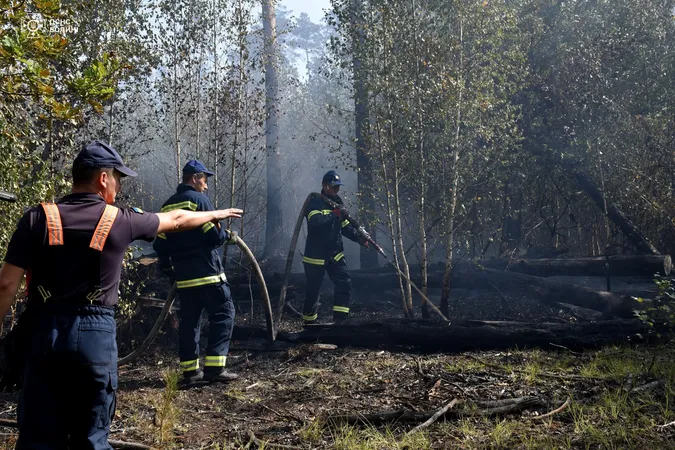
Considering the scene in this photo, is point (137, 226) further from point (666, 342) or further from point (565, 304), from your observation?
point (565, 304)

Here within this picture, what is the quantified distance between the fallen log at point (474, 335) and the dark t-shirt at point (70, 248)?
15.2ft

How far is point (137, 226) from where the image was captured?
3111 mm

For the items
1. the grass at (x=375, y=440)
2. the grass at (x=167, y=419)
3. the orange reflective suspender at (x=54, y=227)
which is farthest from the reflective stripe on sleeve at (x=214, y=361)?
the orange reflective suspender at (x=54, y=227)

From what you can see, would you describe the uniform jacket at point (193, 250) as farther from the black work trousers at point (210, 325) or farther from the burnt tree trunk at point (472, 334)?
the burnt tree trunk at point (472, 334)

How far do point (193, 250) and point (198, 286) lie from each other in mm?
395

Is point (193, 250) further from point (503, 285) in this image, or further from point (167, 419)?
point (503, 285)

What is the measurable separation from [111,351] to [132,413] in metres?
2.36

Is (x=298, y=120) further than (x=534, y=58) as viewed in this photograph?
Yes

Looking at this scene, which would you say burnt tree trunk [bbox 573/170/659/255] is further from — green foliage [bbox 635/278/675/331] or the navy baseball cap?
the navy baseball cap

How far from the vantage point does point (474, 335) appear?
272 inches

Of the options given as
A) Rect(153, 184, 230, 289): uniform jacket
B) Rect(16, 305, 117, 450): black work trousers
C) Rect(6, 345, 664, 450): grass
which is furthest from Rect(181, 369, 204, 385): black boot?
Rect(16, 305, 117, 450): black work trousers

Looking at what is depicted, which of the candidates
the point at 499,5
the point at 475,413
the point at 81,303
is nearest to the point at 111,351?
the point at 81,303

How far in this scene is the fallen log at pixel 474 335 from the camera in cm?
666

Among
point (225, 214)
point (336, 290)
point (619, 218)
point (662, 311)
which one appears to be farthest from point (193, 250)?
point (619, 218)
